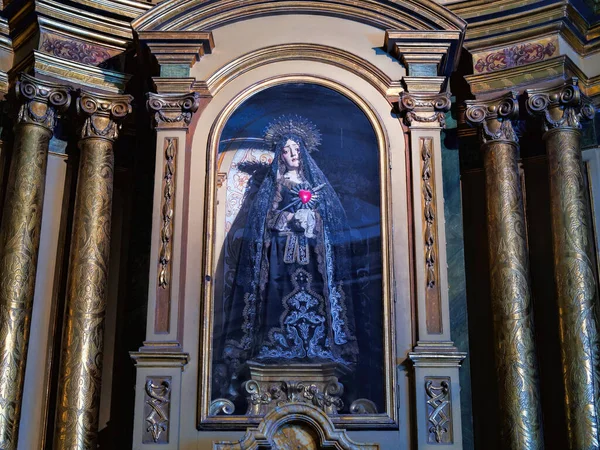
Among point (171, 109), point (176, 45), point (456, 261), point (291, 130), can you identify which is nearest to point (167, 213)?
point (171, 109)

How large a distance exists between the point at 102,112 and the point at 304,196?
169cm

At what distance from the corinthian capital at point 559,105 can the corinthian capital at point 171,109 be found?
2518mm

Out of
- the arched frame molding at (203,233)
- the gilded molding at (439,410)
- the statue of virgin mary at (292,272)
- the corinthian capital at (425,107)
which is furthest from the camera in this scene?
the corinthian capital at (425,107)

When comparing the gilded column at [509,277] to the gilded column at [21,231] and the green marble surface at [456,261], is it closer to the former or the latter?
the green marble surface at [456,261]

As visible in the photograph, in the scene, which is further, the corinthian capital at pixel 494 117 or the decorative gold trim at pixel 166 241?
the corinthian capital at pixel 494 117

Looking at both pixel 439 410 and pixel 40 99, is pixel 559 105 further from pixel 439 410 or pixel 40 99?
pixel 40 99

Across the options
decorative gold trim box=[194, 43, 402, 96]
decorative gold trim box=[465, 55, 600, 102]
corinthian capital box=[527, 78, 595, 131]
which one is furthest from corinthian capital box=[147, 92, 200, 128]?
corinthian capital box=[527, 78, 595, 131]

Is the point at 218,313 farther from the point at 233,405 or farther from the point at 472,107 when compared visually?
the point at 472,107

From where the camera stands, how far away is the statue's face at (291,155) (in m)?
7.14

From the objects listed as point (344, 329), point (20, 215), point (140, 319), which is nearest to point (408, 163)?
point (344, 329)

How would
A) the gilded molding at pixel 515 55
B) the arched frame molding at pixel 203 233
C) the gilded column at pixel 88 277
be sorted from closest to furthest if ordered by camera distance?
the arched frame molding at pixel 203 233
the gilded column at pixel 88 277
the gilded molding at pixel 515 55

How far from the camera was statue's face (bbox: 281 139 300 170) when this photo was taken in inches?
281

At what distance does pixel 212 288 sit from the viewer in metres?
6.66

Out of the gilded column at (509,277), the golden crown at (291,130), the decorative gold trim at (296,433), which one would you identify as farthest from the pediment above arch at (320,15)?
the decorative gold trim at (296,433)
